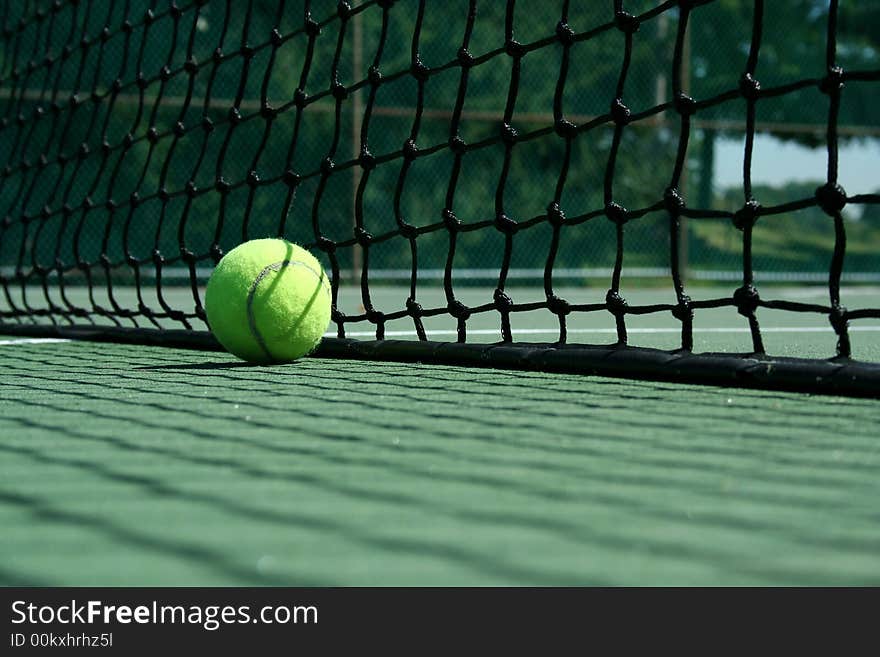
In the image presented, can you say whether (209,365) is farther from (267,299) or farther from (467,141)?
(467,141)

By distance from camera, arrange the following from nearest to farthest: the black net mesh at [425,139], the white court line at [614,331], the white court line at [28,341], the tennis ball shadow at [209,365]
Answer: the tennis ball shadow at [209,365], the white court line at [28,341], the white court line at [614,331], the black net mesh at [425,139]

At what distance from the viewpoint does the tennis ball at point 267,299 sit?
2.45 metres

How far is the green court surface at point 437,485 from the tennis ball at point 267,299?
Answer: 348 mm

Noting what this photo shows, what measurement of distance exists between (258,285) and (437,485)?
129cm

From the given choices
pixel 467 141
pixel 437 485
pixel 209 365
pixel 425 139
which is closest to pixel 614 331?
pixel 209 365

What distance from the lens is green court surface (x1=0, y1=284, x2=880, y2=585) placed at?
0.92m

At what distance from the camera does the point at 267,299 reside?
244 cm

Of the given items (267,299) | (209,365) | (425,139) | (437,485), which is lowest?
(437,485)

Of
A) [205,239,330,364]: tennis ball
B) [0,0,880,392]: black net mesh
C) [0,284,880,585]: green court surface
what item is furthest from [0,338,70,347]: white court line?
[0,0,880,392]: black net mesh

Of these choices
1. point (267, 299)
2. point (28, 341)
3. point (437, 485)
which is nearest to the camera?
point (437, 485)

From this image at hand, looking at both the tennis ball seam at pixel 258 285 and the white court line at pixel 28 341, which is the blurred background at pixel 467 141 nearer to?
the white court line at pixel 28 341

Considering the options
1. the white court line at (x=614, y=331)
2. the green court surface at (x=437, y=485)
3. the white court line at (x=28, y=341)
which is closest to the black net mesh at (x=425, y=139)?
the white court line at (x=614, y=331)

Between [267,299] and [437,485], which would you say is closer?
[437,485]
